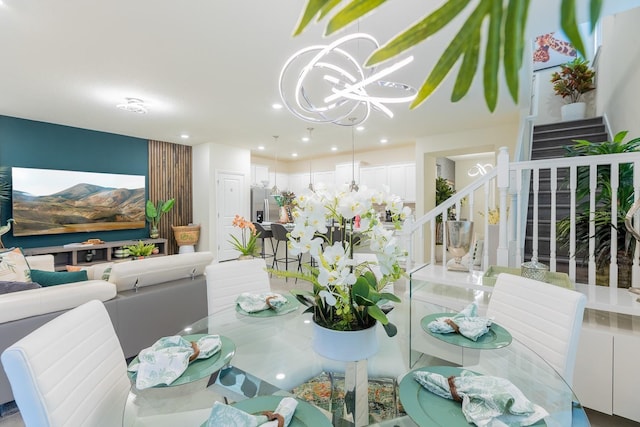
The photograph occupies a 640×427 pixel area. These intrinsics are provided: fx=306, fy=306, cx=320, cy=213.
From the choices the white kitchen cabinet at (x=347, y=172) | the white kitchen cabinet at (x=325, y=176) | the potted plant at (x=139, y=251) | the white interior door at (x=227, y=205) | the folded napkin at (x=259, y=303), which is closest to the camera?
the folded napkin at (x=259, y=303)

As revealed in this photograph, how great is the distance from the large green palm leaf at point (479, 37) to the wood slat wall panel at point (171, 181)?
6.86 metres

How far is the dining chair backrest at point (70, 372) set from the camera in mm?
803

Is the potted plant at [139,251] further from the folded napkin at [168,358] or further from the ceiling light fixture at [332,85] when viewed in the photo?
the folded napkin at [168,358]

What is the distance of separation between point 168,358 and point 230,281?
1.05m

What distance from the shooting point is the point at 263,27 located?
7.79ft

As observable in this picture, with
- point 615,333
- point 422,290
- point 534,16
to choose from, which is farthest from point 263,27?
point 615,333

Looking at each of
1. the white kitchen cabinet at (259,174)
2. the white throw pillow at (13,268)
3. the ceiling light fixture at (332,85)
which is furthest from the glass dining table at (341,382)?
the white kitchen cabinet at (259,174)

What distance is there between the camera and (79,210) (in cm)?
526

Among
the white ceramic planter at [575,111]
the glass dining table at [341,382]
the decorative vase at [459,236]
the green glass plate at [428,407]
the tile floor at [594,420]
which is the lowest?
the tile floor at [594,420]

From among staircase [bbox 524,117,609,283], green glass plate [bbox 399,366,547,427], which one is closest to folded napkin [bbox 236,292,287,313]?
green glass plate [bbox 399,366,547,427]

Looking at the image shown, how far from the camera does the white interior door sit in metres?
6.65

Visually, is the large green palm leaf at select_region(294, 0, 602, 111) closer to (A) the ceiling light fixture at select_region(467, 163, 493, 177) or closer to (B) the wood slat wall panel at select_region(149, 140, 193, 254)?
(A) the ceiling light fixture at select_region(467, 163, 493, 177)

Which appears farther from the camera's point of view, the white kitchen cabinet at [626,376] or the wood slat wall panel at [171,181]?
the wood slat wall panel at [171,181]

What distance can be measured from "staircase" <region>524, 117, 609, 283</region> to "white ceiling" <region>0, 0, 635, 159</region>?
0.73m
